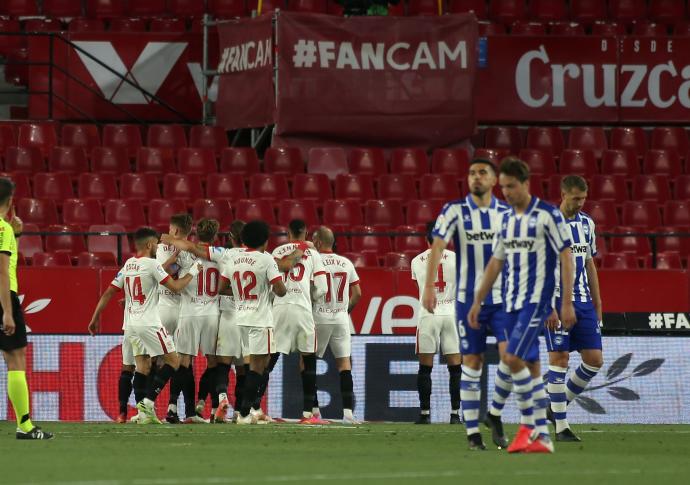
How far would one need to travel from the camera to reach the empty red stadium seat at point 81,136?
22266 mm

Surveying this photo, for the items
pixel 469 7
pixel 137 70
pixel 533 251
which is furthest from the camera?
pixel 469 7

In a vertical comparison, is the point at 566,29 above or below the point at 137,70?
above

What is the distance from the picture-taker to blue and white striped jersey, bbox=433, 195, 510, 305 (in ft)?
36.8

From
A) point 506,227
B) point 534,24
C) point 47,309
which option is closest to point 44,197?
point 47,309

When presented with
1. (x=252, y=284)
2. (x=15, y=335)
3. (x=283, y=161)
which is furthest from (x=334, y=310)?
(x=283, y=161)

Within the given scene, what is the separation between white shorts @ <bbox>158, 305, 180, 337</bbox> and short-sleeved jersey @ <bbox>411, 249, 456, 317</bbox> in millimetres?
2655

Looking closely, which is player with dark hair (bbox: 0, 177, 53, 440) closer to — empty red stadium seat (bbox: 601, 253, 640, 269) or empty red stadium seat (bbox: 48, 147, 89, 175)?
empty red stadium seat (bbox: 48, 147, 89, 175)

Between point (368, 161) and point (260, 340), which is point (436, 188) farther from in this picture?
point (260, 340)

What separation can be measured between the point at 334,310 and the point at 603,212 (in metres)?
6.72

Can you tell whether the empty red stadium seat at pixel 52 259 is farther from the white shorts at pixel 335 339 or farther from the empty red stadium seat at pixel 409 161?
the empty red stadium seat at pixel 409 161

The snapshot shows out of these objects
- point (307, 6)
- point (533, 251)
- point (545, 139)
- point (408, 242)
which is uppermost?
point (307, 6)

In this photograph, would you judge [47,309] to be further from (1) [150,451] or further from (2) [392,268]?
(1) [150,451]

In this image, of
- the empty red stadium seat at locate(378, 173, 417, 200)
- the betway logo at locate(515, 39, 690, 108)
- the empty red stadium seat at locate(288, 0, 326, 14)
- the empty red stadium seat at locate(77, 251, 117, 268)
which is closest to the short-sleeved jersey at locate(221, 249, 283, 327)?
the empty red stadium seat at locate(77, 251, 117, 268)

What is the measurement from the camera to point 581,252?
41.3 ft
